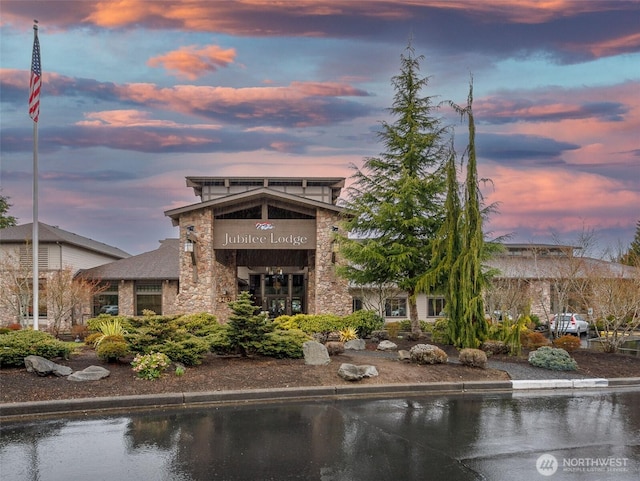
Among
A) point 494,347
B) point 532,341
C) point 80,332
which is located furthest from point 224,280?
point 494,347

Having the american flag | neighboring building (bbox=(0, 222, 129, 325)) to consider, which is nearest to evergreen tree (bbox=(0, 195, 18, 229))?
neighboring building (bbox=(0, 222, 129, 325))

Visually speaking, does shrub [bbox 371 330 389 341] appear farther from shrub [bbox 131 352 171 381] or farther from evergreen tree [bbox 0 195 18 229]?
evergreen tree [bbox 0 195 18 229]

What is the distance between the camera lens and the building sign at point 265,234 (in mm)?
27500

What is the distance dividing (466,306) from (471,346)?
1.25m

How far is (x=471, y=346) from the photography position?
15719mm

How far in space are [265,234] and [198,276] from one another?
4.04 meters

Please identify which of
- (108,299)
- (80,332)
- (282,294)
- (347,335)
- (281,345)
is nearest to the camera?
(281,345)

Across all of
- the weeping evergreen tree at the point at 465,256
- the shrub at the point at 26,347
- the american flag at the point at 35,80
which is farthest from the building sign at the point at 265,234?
the shrub at the point at 26,347

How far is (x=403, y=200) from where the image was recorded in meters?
19.3

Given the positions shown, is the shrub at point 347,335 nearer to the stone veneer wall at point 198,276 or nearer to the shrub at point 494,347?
the shrub at point 494,347

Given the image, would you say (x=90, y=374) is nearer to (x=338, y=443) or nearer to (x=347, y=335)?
(x=338, y=443)

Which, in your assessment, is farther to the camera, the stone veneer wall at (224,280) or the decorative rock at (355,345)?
the stone veneer wall at (224,280)

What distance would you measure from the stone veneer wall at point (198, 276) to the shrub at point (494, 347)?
15.5 meters

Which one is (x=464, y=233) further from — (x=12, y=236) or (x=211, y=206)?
(x=12, y=236)
